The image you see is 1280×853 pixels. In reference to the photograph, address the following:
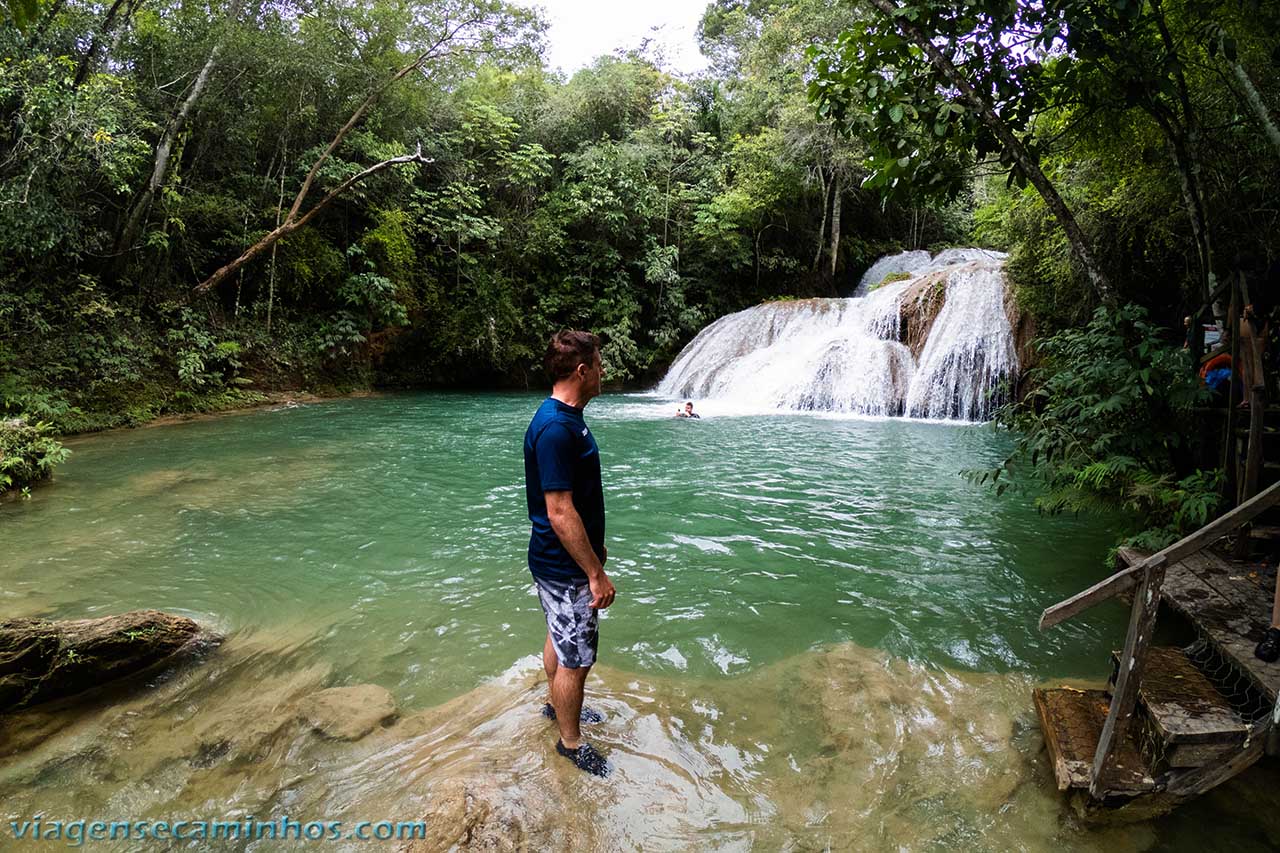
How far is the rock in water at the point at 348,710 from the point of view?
2.85 m

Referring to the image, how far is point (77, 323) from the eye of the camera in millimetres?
11320

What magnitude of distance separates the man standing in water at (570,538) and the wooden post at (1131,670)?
76.0 inches

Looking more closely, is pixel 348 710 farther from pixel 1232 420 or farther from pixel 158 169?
pixel 158 169

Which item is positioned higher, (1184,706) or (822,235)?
(822,235)

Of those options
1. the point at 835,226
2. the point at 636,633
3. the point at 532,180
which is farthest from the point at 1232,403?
the point at 835,226

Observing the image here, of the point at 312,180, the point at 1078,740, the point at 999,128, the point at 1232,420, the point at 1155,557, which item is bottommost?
the point at 1078,740

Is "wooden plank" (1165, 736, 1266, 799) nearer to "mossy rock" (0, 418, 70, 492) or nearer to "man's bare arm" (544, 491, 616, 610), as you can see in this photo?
"man's bare arm" (544, 491, 616, 610)

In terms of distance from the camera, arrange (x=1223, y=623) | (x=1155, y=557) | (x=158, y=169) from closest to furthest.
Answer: (x=1155, y=557), (x=1223, y=623), (x=158, y=169)

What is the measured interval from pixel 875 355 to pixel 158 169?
15.5 m

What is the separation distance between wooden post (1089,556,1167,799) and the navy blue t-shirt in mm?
2076

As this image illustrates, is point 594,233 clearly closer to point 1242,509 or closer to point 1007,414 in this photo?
point 1007,414

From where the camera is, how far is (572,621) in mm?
2537

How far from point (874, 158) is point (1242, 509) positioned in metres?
3.19

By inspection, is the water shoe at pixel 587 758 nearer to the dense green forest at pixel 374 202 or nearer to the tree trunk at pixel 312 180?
the dense green forest at pixel 374 202
